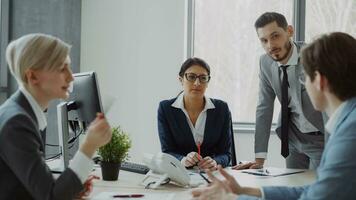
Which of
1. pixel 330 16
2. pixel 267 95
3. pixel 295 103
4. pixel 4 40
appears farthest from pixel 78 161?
pixel 330 16

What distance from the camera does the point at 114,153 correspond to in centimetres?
204

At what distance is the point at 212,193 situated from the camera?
1.54 metres

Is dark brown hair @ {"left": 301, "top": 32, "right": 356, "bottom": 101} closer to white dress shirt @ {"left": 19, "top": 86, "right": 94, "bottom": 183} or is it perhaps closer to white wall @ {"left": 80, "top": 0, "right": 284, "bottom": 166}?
white dress shirt @ {"left": 19, "top": 86, "right": 94, "bottom": 183}

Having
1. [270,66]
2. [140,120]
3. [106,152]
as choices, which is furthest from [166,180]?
Answer: [140,120]

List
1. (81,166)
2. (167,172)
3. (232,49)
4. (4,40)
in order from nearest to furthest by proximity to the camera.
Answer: (81,166) → (167,172) → (4,40) → (232,49)

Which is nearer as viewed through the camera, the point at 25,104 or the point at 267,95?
the point at 25,104

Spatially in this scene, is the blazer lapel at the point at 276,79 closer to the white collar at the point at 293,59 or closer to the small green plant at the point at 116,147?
the white collar at the point at 293,59

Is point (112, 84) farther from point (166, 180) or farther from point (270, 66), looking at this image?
point (166, 180)

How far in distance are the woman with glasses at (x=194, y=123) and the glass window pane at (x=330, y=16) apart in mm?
1821

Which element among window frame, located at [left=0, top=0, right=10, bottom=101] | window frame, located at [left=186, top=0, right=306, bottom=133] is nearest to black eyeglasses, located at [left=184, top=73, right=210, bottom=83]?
window frame, located at [left=186, top=0, right=306, bottom=133]

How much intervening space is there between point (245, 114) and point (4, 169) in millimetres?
3252

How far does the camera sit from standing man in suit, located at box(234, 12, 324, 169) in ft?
8.74

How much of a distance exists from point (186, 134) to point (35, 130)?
1.53m

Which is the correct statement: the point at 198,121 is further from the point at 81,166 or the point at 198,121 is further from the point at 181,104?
the point at 81,166
